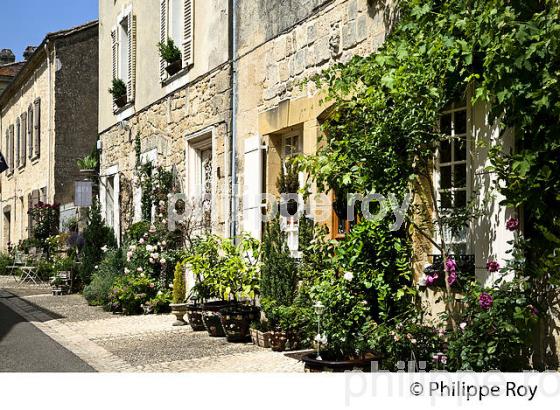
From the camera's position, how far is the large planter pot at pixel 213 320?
820cm

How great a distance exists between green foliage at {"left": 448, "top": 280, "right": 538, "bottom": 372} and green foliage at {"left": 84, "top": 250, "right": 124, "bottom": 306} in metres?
7.29

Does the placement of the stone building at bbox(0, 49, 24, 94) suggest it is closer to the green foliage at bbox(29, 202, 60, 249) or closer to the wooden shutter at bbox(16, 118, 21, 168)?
the wooden shutter at bbox(16, 118, 21, 168)

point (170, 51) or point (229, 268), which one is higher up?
point (170, 51)

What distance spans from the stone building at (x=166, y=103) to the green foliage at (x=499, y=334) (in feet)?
16.3

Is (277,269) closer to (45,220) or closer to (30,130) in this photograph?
(45,220)

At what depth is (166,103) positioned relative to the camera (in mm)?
11719

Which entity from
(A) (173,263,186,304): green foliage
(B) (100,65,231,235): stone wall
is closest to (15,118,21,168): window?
(B) (100,65,231,235): stone wall

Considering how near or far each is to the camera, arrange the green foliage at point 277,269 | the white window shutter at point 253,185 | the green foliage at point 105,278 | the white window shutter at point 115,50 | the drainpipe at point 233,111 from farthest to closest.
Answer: the white window shutter at point 115,50, the green foliage at point 105,278, the drainpipe at point 233,111, the white window shutter at point 253,185, the green foliage at point 277,269

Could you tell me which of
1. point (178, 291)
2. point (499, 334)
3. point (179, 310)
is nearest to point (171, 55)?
point (178, 291)

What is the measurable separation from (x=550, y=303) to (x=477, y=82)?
1.54 m

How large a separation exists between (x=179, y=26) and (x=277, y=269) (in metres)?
4.94

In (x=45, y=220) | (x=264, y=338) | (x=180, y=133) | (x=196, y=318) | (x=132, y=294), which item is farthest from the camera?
(x=45, y=220)

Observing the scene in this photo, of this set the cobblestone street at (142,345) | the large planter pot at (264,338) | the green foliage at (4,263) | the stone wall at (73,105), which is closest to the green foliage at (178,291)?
the cobblestone street at (142,345)

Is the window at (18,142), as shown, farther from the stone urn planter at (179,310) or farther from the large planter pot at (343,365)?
the large planter pot at (343,365)
